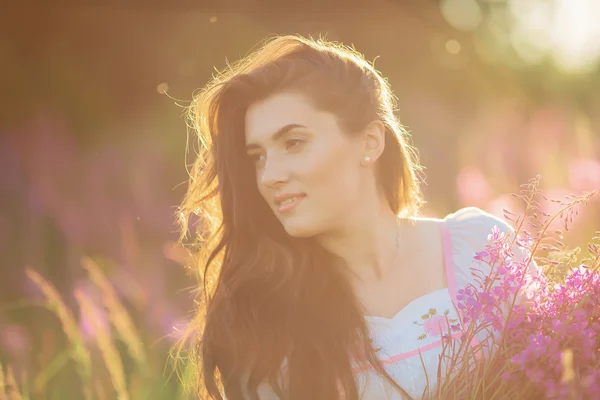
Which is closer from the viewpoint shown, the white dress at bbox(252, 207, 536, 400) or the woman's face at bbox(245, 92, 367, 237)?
the white dress at bbox(252, 207, 536, 400)

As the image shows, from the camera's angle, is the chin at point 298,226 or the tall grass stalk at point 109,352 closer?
the tall grass stalk at point 109,352

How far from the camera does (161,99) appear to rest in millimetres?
7164

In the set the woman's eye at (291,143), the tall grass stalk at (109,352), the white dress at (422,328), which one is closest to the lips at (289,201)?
the woman's eye at (291,143)

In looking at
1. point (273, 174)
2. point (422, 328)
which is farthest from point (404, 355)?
point (273, 174)

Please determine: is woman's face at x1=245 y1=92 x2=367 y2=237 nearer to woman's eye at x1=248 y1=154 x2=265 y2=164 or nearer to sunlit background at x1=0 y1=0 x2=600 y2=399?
woman's eye at x1=248 y1=154 x2=265 y2=164

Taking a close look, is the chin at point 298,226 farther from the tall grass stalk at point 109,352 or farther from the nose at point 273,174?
the tall grass stalk at point 109,352

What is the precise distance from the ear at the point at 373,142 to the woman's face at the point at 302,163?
0.11m

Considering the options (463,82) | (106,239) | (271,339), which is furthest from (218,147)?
(463,82)

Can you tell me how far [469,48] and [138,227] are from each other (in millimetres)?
4212

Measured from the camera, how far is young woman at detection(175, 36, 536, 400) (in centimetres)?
288

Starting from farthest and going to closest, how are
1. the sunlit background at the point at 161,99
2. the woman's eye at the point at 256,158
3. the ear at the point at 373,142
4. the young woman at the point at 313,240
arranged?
the sunlit background at the point at 161,99
the ear at the point at 373,142
the woman's eye at the point at 256,158
the young woman at the point at 313,240

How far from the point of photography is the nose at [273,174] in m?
2.92

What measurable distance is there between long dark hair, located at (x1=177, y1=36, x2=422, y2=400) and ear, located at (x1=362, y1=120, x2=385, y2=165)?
0.14 ft

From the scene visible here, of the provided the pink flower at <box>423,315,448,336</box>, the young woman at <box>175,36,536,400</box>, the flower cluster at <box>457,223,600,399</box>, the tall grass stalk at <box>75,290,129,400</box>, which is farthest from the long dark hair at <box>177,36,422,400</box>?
the flower cluster at <box>457,223,600,399</box>
